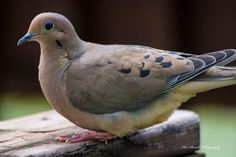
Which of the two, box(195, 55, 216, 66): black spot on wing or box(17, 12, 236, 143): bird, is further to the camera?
box(195, 55, 216, 66): black spot on wing

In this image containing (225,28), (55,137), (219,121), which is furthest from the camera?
(219,121)

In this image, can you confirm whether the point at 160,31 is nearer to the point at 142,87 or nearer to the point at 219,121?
the point at 142,87

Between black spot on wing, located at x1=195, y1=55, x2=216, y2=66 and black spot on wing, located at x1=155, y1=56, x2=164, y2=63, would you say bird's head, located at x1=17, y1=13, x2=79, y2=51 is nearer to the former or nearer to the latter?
black spot on wing, located at x1=155, y1=56, x2=164, y2=63

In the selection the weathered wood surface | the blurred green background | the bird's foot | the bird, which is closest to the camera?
the weathered wood surface

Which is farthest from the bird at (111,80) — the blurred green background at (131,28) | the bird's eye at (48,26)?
the blurred green background at (131,28)

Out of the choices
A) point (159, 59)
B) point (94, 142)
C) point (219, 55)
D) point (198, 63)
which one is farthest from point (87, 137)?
point (219, 55)

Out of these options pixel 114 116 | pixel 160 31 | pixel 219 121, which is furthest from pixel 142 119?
pixel 219 121

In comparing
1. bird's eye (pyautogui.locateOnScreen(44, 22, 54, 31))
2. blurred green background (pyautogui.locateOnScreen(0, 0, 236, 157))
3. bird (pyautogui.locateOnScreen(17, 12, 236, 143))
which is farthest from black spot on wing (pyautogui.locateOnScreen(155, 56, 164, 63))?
blurred green background (pyautogui.locateOnScreen(0, 0, 236, 157))

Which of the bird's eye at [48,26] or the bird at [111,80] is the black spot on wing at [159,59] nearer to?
the bird at [111,80]
